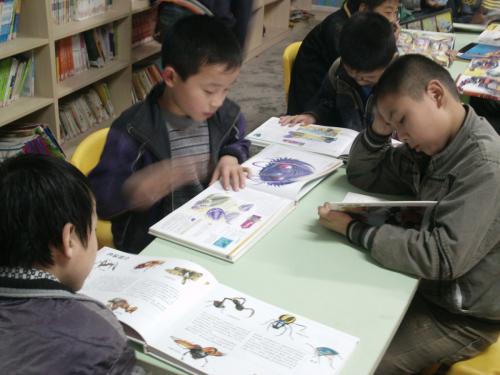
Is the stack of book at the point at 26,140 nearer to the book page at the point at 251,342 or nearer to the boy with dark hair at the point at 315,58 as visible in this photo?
the boy with dark hair at the point at 315,58

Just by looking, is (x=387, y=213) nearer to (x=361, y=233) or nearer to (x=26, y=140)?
(x=361, y=233)

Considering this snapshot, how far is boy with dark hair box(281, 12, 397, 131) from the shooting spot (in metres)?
1.90

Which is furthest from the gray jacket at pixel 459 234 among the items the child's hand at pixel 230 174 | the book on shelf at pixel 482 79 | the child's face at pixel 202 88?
the book on shelf at pixel 482 79

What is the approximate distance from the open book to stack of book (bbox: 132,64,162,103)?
9.15 feet

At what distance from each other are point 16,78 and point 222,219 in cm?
199

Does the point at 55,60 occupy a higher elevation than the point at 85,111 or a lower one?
higher

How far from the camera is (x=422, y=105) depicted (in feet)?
4.24

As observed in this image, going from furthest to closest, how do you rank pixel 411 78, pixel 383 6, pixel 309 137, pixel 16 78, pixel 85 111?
1. pixel 85 111
2. pixel 16 78
3. pixel 383 6
4. pixel 309 137
5. pixel 411 78

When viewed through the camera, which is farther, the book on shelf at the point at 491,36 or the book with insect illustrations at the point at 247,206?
the book on shelf at the point at 491,36

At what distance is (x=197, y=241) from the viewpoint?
1.25m

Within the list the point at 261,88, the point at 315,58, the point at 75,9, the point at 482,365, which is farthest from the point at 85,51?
the point at 482,365

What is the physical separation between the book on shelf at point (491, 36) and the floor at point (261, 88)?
5.00ft

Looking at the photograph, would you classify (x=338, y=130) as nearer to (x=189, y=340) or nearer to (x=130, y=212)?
(x=130, y=212)

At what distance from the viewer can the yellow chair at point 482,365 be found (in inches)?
51.2
